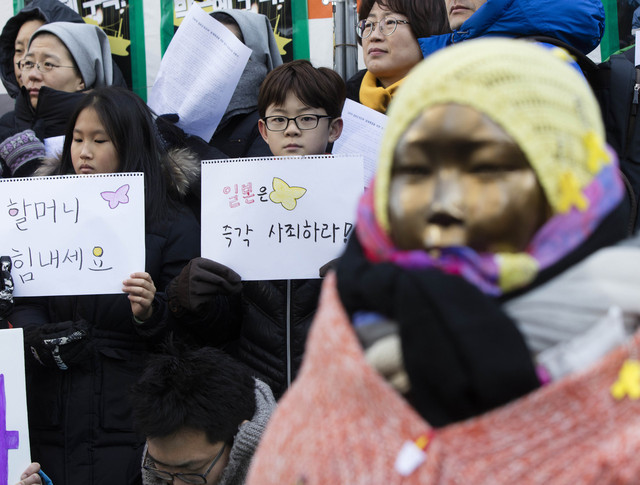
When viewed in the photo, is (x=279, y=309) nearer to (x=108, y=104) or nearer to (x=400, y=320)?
(x=108, y=104)

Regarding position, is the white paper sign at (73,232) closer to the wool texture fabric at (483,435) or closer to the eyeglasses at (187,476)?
the eyeglasses at (187,476)

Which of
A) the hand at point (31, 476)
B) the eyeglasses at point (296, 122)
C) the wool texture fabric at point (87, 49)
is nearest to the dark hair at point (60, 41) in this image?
the wool texture fabric at point (87, 49)

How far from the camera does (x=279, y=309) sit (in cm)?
309

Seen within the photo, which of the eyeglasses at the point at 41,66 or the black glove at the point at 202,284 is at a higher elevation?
the eyeglasses at the point at 41,66

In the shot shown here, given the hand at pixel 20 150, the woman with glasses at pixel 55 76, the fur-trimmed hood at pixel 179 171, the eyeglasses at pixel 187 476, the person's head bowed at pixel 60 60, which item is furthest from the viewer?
the person's head bowed at pixel 60 60

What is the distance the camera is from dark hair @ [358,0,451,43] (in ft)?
12.2

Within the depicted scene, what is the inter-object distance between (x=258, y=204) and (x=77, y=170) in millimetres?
854

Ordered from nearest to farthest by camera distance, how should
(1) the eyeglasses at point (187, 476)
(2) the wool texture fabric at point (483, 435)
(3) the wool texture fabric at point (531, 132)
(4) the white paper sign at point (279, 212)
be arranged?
1. (2) the wool texture fabric at point (483, 435)
2. (3) the wool texture fabric at point (531, 132)
3. (1) the eyeglasses at point (187, 476)
4. (4) the white paper sign at point (279, 212)

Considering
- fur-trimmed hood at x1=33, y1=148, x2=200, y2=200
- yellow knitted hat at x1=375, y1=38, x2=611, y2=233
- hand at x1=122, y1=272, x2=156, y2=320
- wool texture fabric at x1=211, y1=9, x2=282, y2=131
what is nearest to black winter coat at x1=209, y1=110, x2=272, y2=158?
wool texture fabric at x1=211, y1=9, x2=282, y2=131

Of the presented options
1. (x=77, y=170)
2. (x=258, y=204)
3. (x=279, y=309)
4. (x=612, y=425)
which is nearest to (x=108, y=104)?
(x=77, y=170)

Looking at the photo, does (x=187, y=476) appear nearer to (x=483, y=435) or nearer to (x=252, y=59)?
(x=483, y=435)

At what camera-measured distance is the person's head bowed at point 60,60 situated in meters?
4.48

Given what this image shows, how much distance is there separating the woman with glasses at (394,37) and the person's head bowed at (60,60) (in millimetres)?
1697

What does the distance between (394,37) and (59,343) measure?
1906 mm
